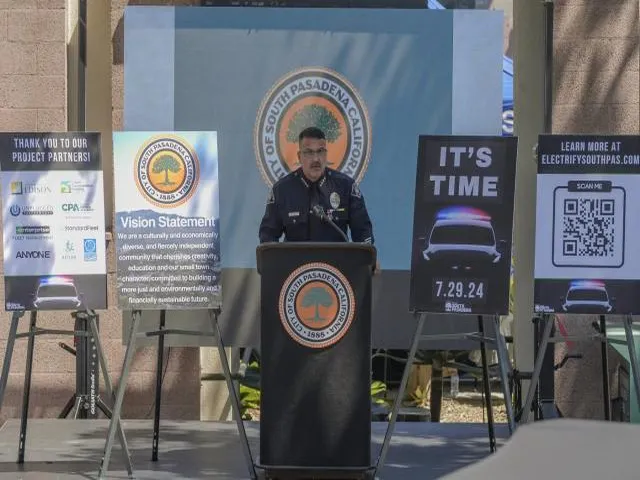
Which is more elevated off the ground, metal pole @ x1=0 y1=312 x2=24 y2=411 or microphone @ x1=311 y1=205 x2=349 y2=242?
microphone @ x1=311 y1=205 x2=349 y2=242

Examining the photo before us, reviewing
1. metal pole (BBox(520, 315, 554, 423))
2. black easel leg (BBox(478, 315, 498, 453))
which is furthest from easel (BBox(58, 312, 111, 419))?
metal pole (BBox(520, 315, 554, 423))

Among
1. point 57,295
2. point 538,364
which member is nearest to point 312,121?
point 57,295

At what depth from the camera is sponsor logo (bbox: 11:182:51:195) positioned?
6891 mm

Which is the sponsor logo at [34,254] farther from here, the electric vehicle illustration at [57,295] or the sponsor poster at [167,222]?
the sponsor poster at [167,222]

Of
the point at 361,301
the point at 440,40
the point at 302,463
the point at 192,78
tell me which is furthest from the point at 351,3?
the point at 302,463

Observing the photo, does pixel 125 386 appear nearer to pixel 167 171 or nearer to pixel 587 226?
pixel 167 171

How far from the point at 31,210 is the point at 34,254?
0.82 ft

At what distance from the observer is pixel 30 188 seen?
690cm

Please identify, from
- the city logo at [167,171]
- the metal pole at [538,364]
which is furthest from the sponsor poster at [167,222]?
the metal pole at [538,364]

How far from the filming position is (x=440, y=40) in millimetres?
8805

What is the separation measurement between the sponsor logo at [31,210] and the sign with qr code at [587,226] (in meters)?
2.78

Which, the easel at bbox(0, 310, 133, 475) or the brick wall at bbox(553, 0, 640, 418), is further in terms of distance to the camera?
the brick wall at bbox(553, 0, 640, 418)

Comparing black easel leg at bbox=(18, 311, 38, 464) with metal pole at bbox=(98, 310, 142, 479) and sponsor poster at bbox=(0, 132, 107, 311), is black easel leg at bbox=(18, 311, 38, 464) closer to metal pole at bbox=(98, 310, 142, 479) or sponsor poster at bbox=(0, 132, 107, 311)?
sponsor poster at bbox=(0, 132, 107, 311)

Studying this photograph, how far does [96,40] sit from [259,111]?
1428 millimetres
